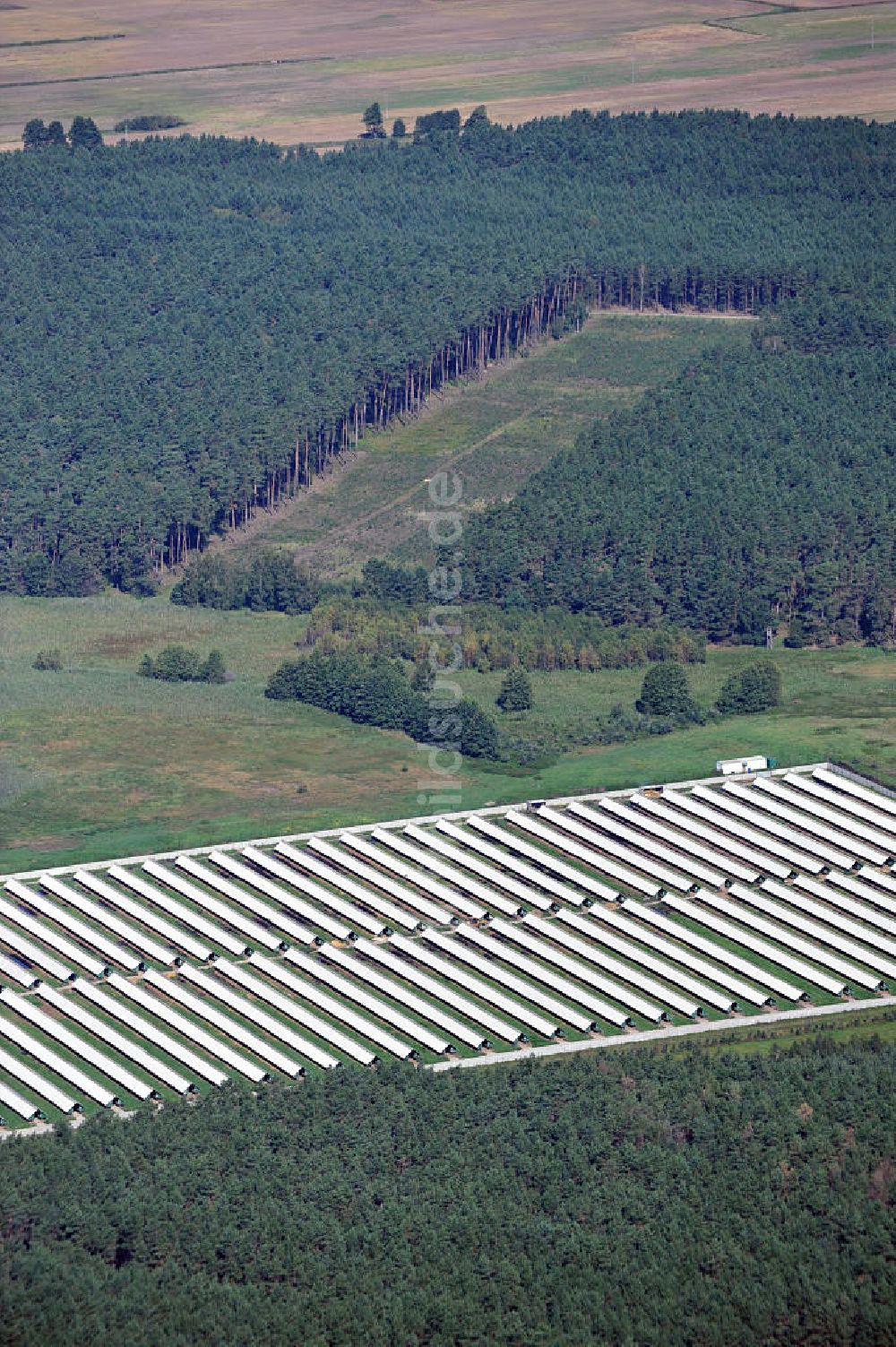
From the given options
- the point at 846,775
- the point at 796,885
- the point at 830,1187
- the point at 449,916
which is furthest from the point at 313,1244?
the point at 846,775

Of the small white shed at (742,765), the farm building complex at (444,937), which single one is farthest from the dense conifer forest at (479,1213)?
the small white shed at (742,765)

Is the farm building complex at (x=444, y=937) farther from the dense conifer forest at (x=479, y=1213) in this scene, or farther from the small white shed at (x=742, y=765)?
the dense conifer forest at (x=479, y=1213)

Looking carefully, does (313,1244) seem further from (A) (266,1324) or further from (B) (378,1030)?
(B) (378,1030)

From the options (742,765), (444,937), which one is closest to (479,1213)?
(444,937)

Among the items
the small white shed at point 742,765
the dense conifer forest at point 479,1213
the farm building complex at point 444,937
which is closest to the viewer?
the dense conifer forest at point 479,1213

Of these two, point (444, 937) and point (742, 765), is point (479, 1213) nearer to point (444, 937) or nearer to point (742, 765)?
point (444, 937)

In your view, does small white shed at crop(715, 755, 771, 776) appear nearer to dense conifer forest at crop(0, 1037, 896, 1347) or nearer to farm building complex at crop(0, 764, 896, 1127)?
farm building complex at crop(0, 764, 896, 1127)
